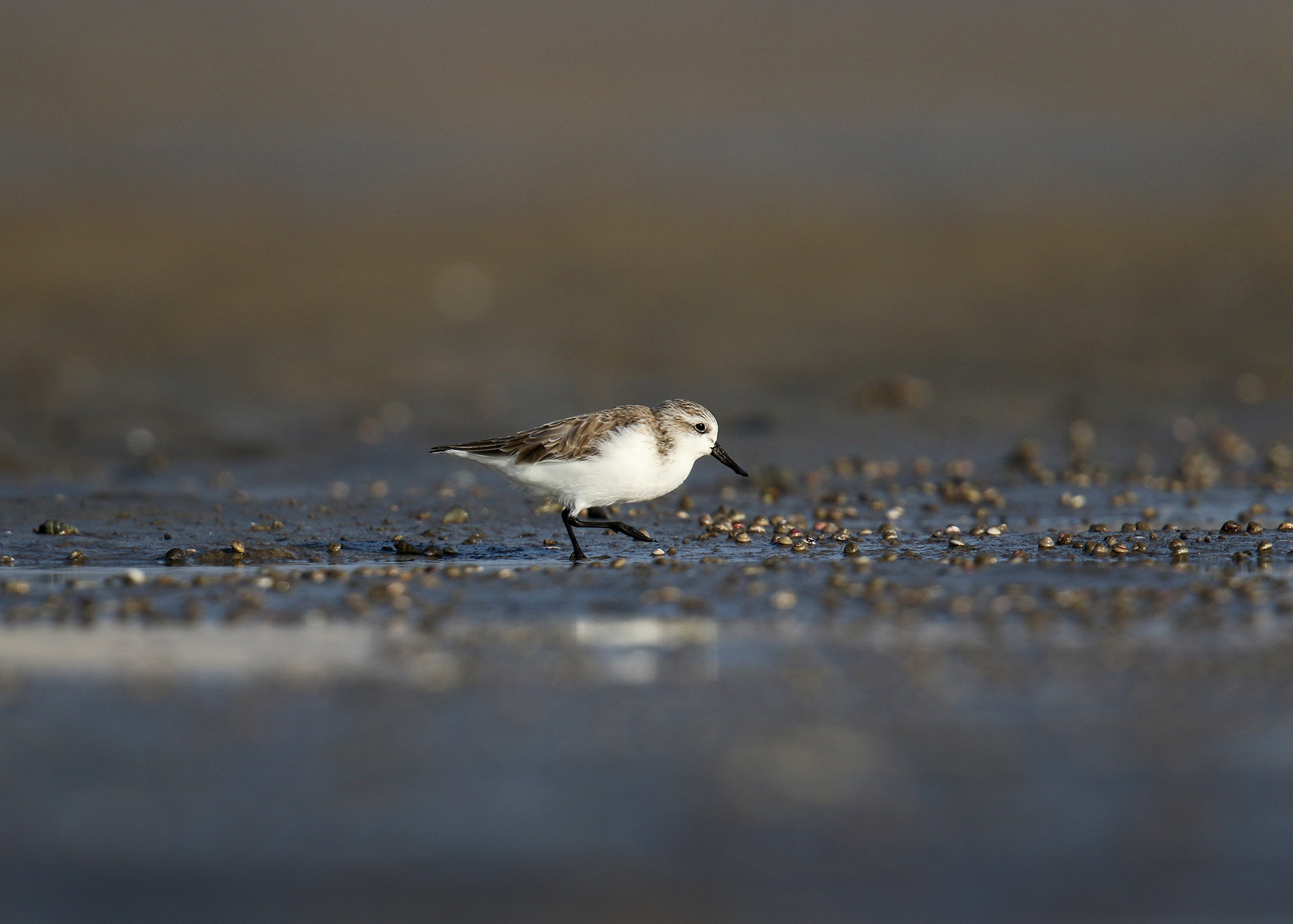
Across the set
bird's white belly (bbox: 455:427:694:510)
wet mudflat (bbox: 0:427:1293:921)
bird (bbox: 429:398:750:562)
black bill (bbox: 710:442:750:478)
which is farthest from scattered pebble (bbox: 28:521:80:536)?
black bill (bbox: 710:442:750:478)

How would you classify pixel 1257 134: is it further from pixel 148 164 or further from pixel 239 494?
pixel 239 494

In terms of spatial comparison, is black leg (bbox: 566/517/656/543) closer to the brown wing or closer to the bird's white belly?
the bird's white belly

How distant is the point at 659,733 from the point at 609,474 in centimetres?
404

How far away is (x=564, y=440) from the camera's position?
9.14 metres

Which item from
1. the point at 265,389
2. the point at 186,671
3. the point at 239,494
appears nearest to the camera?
the point at 186,671

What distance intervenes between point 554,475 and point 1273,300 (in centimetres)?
1104

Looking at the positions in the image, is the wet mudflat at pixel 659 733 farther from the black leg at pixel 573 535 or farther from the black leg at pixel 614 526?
the black leg at pixel 614 526

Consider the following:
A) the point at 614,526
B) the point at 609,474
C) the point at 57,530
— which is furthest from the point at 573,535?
the point at 57,530

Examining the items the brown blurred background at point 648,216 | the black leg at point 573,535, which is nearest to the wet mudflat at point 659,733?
the black leg at point 573,535

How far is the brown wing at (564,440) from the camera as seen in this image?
9.07 m

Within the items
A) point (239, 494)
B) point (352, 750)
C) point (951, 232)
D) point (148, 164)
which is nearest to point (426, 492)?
point (239, 494)

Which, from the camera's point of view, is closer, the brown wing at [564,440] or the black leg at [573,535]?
the black leg at [573,535]

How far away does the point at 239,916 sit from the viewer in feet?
12.5

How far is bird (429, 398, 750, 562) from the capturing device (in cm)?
902
